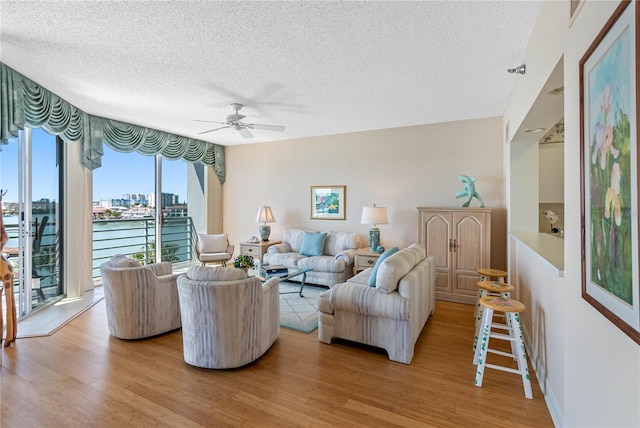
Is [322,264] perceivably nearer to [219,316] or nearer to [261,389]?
[219,316]

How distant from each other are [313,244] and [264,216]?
50.2 inches

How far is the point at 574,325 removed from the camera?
1474 millimetres

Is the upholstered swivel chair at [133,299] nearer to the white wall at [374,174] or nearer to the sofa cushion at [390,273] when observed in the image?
the sofa cushion at [390,273]

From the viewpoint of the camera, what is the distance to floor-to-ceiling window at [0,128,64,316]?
11.2 ft

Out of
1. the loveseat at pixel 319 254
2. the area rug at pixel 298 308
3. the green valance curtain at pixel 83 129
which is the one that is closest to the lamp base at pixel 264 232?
the loveseat at pixel 319 254

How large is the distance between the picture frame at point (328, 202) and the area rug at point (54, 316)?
365 cm

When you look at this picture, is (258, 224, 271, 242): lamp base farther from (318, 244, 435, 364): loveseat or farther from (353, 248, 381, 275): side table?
(318, 244, 435, 364): loveseat

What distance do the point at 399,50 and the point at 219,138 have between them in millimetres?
4421

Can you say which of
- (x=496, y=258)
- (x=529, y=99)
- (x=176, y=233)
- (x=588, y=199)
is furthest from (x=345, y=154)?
(x=588, y=199)

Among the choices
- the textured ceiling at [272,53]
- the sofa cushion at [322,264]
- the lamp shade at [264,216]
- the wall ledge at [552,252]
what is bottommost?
the sofa cushion at [322,264]

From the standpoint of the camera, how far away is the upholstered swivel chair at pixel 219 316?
92.7 inches

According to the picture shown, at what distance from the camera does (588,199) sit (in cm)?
126

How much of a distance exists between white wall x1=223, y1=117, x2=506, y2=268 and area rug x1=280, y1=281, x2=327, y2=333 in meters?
1.45

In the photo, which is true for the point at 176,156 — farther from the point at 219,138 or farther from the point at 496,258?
the point at 496,258
